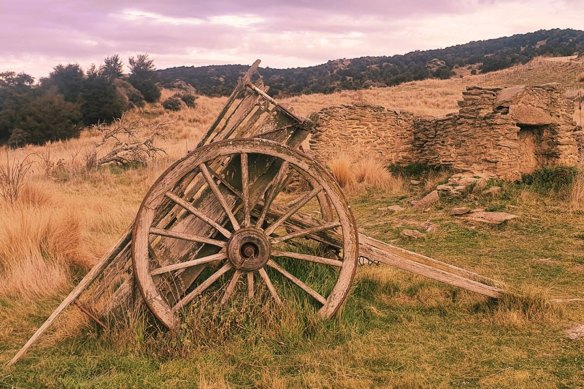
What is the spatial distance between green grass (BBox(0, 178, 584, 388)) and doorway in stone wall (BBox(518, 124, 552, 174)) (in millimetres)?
6138

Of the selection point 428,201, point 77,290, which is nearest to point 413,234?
point 428,201

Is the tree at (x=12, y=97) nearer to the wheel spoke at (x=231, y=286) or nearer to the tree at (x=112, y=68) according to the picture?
the tree at (x=112, y=68)

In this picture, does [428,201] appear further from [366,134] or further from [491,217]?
[366,134]

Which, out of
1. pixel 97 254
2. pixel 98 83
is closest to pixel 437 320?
pixel 97 254

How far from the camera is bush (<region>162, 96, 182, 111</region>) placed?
3969 centimetres

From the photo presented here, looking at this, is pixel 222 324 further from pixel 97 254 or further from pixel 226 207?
pixel 97 254

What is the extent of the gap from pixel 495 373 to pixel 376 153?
10.2 m

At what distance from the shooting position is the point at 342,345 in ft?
13.5

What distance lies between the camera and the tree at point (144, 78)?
41594 mm

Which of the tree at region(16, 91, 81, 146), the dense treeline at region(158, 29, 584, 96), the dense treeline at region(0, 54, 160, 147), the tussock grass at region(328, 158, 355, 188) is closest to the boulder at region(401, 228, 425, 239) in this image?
the tussock grass at region(328, 158, 355, 188)

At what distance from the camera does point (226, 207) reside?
410 centimetres

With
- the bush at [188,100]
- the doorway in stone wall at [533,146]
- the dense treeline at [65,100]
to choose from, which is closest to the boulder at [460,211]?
the doorway in stone wall at [533,146]

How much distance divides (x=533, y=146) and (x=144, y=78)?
136 feet

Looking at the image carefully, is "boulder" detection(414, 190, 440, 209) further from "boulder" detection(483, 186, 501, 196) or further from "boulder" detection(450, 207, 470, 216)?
"boulder" detection(483, 186, 501, 196)
